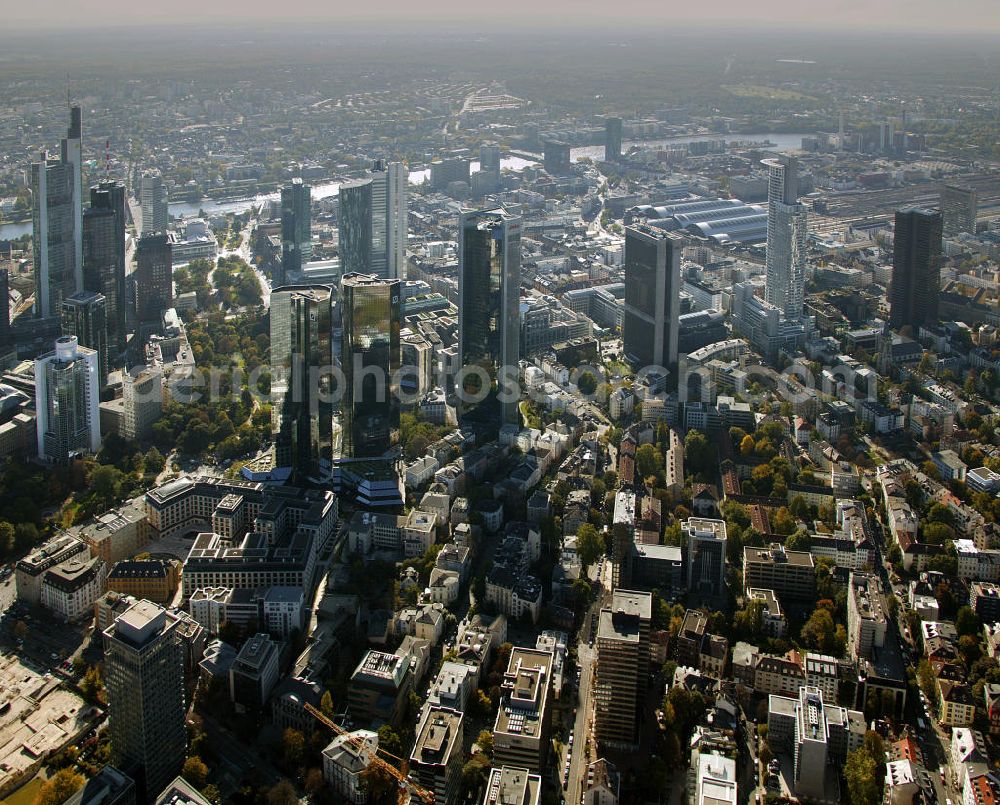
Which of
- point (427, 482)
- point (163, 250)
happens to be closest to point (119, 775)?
point (427, 482)

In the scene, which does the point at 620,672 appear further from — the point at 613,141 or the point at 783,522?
the point at 613,141

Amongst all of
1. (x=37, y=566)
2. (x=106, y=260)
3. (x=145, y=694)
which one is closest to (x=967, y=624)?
(x=145, y=694)

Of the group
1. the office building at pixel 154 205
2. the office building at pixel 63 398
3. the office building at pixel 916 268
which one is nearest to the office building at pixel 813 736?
the office building at pixel 63 398

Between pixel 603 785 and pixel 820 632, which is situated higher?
pixel 820 632

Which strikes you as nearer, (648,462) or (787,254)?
(648,462)

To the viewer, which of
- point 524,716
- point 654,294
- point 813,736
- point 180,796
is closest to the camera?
point 180,796

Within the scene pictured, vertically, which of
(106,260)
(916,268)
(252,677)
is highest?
(106,260)

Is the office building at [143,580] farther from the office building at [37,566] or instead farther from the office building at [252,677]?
the office building at [252,677]
